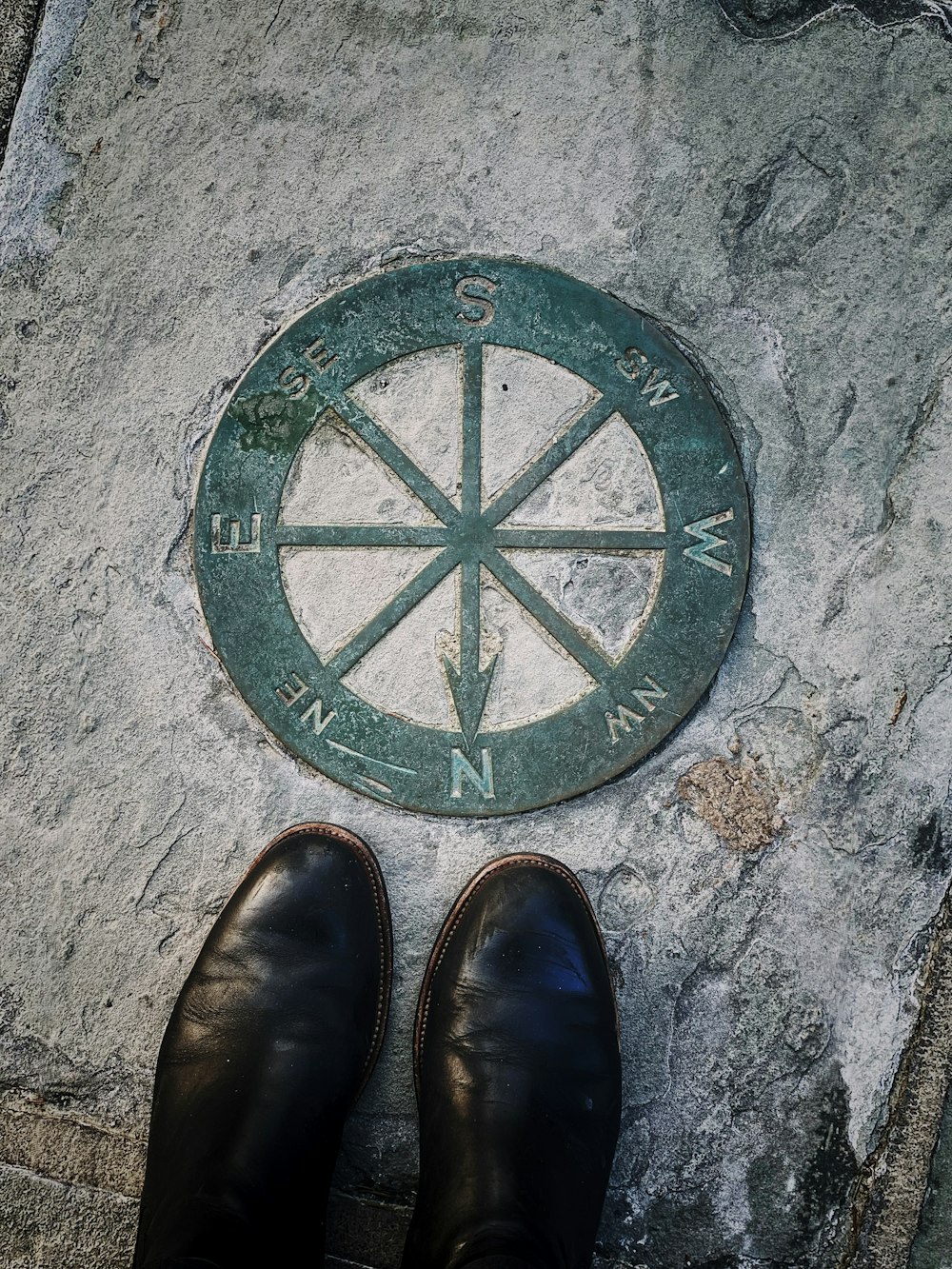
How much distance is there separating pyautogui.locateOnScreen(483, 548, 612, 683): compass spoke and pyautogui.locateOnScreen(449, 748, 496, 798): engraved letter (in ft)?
0.77

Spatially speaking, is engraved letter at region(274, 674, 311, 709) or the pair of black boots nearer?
the pair of black boots

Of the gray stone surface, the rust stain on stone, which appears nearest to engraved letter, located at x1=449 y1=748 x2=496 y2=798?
the rust stain on stone

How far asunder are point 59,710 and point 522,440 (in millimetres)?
1007

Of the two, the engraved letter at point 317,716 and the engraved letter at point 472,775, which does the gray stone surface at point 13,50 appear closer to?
the engraved letter at point 317,716

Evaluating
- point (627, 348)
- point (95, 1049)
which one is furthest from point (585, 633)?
point (95, 1049)

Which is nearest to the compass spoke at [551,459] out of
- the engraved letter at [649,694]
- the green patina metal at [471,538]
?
the green patina metal at [471,538]

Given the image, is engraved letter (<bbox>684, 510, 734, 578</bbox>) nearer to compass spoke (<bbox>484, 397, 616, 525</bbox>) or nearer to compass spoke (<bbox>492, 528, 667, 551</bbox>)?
compass spoke (<bbox>492, 528, 667, 551</bbox>)

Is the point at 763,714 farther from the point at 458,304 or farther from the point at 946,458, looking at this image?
the point at 458,304

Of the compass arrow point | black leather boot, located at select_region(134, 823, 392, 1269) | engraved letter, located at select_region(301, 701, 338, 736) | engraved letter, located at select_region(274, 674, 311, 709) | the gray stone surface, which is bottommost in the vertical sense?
black leather boot, located at select_region(134, 823, 392, 1269)

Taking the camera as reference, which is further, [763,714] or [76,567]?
[76,567]

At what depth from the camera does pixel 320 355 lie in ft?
5.59

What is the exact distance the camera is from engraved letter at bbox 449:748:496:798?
5.38ft

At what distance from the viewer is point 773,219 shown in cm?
170

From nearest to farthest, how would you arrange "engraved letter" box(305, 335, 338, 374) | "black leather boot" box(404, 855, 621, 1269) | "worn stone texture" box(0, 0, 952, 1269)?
1. "black leather boot" box(404, 855, 621, 1269)
2. "worn stone texture" box(0, 0, 952, 1269)
3. "engraved letter" box(305, 335, 338, 374)
